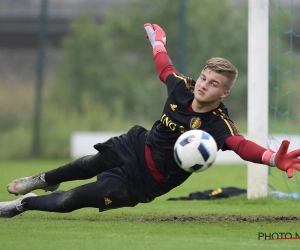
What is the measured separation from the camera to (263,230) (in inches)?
317

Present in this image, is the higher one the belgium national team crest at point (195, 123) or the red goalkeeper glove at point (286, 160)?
the belgium national team crest at point (195, 123)

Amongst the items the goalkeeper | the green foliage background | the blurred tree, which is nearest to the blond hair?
the goalkeeper

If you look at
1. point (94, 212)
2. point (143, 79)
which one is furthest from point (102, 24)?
point (94, 212)

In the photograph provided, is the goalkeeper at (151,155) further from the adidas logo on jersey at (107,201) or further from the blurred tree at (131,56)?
the blurred tree at (131,56)

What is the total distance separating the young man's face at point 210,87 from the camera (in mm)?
7734

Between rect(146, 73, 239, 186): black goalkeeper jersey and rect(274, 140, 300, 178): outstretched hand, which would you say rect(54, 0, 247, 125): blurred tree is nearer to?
rect(146, 73, 239, 186): black goalkeeper jersey

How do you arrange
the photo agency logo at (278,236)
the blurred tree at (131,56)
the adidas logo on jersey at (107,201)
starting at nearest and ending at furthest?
the photo agency logo at (278,236), the adidas logo on jersey at (107,201), the blurred tree at (131,56)

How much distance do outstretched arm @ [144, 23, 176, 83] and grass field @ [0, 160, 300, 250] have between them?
5.03 feet

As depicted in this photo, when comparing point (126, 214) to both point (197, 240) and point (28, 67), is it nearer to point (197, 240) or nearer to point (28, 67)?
point (197, 240)

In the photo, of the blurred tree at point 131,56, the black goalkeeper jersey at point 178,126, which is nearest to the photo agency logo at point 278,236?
the black goalkeeper jersey at point 178,126

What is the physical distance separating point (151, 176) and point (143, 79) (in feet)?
43.4

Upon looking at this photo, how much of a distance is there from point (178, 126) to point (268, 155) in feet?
3.37

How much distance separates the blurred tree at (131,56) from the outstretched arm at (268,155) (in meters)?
12.1

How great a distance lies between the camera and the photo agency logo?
24.6 ft
